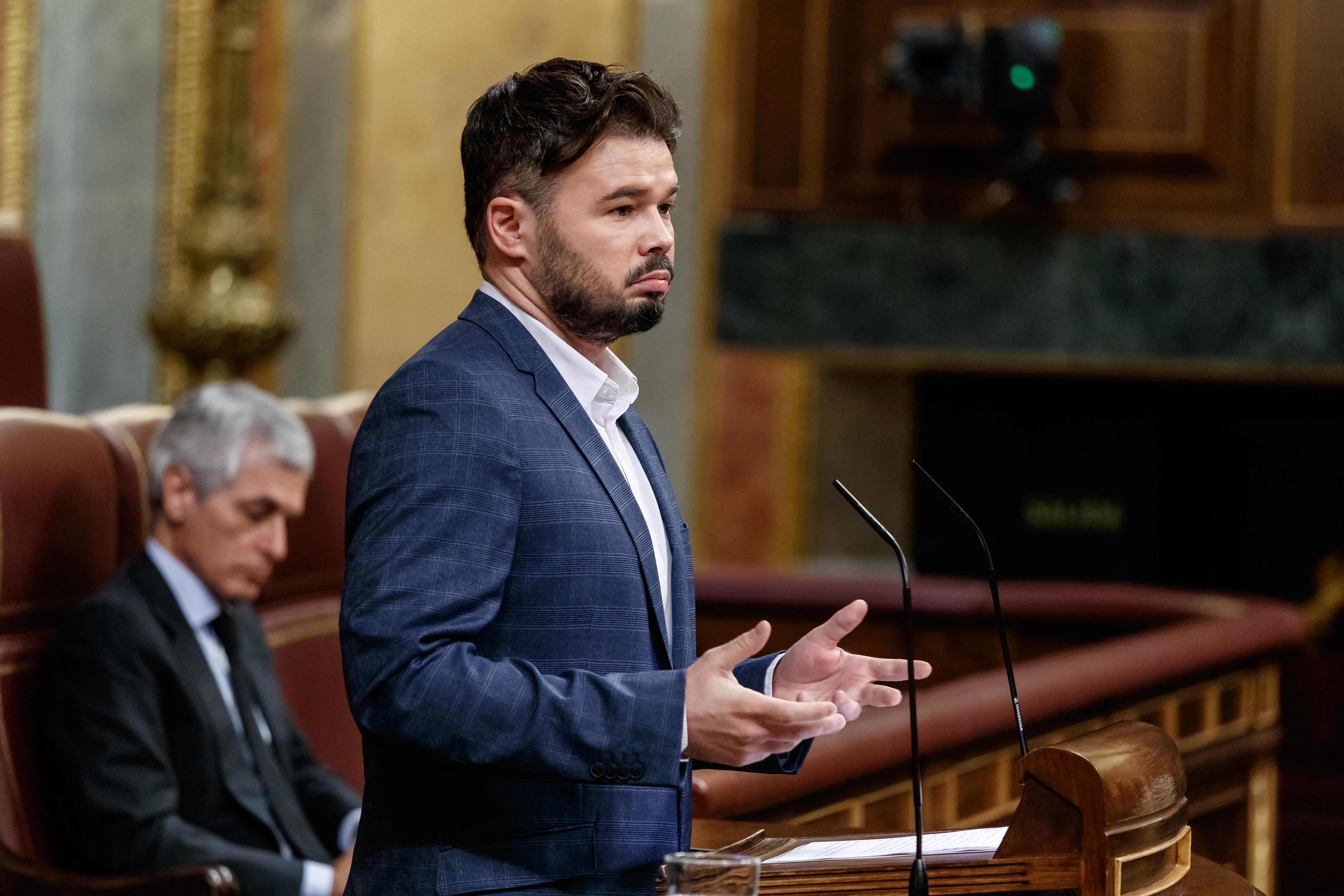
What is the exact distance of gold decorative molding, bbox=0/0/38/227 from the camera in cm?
514

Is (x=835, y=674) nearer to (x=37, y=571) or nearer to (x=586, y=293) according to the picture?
(x=586, y=293)

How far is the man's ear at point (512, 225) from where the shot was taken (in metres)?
1.32

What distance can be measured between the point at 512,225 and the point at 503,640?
0.33 metres

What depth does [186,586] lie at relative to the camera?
2.38m

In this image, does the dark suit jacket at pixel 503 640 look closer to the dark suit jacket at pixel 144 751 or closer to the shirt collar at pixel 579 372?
the shirt collar at pixel 579 372

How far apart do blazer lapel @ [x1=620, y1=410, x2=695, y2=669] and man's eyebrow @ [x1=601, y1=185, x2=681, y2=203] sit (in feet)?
0.65

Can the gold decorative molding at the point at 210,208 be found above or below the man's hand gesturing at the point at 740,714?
above

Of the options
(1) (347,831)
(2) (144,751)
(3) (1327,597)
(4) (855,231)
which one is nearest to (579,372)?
(2) (144,751)

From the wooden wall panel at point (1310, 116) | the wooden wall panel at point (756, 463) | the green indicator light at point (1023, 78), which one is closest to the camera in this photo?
the green indicator light at point (1023, 78)

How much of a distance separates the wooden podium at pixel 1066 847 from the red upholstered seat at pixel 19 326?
5.24 ft

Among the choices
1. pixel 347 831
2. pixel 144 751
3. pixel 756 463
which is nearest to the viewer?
pixel 144 751

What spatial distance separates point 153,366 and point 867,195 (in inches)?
102

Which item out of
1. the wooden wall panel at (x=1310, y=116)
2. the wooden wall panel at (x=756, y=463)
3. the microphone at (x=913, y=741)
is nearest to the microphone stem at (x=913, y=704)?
the microphone at (x=913, y=741)

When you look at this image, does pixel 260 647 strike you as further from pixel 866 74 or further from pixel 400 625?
pixel 866 74
